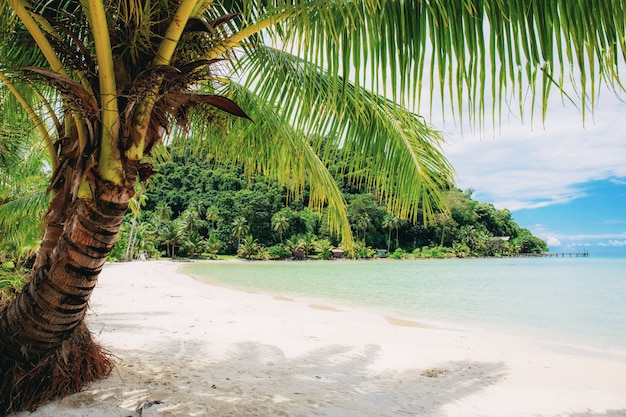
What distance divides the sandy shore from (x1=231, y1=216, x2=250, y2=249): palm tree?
128 feet

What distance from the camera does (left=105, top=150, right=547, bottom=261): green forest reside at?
4084cm

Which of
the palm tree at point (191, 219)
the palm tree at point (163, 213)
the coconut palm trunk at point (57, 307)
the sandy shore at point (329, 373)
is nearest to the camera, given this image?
the coconut palm trunk at point (57, 307)

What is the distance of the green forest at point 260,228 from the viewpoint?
40844mm

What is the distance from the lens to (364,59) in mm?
1689

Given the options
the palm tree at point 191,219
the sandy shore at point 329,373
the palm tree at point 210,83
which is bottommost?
the sandy shore at point 329,373

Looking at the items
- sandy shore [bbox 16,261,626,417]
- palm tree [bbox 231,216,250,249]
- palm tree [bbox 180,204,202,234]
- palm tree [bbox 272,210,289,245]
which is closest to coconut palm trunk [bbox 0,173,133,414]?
sandy shore [bbox 16,261,626,417]

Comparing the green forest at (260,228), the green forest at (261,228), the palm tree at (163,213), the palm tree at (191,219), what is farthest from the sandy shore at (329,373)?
the palm tree at (163,213)

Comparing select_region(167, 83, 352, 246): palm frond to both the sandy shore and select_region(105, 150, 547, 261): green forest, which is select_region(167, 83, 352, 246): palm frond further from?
select_region(105, 150, 547, 261): green forest

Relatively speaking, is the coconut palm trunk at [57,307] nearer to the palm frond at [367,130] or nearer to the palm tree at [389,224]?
the palm frond at [367,130]

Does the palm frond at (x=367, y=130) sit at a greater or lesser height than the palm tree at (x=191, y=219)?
lesser

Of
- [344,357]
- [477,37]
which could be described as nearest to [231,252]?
→ [344,357]

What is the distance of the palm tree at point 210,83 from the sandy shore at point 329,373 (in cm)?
61

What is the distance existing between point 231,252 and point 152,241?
1066 cm

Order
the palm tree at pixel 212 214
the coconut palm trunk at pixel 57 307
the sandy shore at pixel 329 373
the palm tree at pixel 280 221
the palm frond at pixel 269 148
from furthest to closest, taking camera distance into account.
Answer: the palm tree at pixel 212 214, the palm tree at pixel 280 221, the palm frond at pixel 269 148, the sandy shore at pixel 329 373, the coconut palm trunk at pixel 57 307
